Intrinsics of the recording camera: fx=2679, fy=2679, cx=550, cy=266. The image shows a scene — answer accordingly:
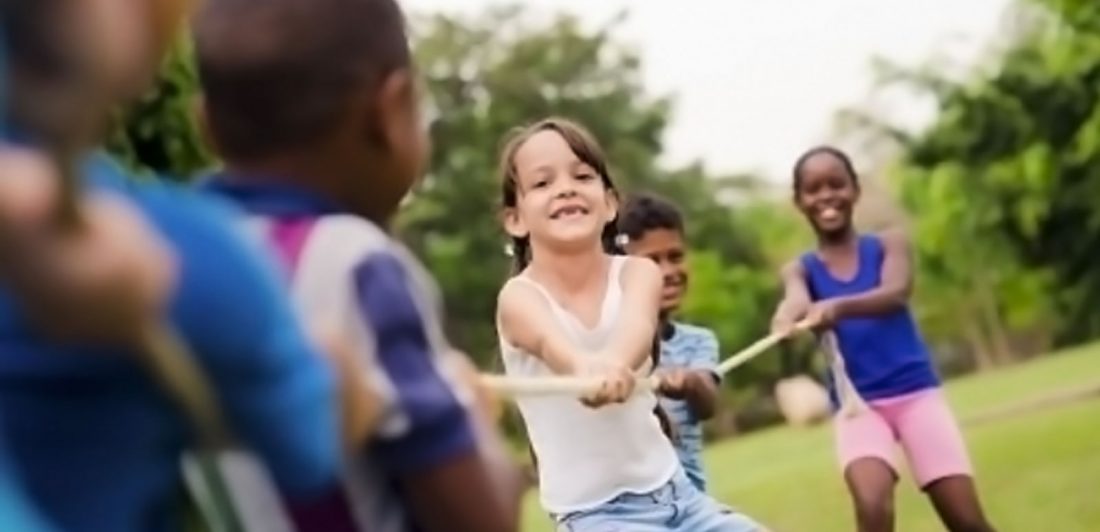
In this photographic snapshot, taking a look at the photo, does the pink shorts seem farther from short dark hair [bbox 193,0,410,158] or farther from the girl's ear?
short dark hair [bbox 193,0,410,158]

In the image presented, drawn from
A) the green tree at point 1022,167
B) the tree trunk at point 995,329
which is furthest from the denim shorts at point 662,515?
the tree trunk at point 995,329

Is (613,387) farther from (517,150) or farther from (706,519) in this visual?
(517,150)

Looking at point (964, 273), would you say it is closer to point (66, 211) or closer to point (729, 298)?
point (729, 298)

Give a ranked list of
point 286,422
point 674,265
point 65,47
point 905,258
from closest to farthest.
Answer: point 65,47 → point 286,422 → point 674,265 → point 905,258

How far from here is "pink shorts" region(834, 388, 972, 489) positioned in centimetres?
788

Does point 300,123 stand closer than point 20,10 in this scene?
No

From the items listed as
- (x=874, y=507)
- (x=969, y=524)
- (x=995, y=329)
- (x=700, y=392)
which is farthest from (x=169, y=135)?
(x=995, y=329)

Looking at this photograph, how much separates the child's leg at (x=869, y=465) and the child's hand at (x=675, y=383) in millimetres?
1485

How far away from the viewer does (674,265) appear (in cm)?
721

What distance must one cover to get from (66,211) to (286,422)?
1.60 ft

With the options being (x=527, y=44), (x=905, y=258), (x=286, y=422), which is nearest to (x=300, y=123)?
(x=286, y=422)

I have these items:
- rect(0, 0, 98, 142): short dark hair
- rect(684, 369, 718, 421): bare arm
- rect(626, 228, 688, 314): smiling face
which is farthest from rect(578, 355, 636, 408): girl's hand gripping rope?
rect(0, 0, 98, 142): short dark hair

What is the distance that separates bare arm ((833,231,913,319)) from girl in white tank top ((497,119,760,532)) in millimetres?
2505

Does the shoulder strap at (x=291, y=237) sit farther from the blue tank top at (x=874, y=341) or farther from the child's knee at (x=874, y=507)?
the blue tank top at (x=874, y=341)
